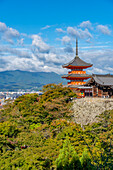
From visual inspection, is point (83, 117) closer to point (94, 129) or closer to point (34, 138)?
point (94, 129)

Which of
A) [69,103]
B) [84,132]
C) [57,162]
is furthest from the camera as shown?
[69,103]

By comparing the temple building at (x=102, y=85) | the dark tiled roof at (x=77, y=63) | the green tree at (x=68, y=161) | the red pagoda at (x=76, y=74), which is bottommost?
the green tree at (x=68, y=161)

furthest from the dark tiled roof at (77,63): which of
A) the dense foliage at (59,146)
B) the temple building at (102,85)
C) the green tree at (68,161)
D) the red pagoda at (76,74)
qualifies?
the green tree at (68,161)

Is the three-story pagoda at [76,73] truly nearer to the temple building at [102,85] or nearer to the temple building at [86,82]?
the temple building at [86,82]

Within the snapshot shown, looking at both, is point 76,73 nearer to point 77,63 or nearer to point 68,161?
point 77,63

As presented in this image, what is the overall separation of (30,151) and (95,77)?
17.0 metres

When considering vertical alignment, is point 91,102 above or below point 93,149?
above

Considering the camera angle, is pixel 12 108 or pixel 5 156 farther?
pixel 12 108

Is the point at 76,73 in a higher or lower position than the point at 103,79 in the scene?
higher

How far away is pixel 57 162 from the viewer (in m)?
15.9

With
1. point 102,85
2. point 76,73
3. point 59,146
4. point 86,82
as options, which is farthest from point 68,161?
point 76,73

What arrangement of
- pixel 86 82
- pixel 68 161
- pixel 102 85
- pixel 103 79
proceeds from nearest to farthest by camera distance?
pixel 68 161
pixel 102 85
pixel 103 79
pixel 86 82

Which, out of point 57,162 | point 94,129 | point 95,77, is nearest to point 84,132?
point 94,129

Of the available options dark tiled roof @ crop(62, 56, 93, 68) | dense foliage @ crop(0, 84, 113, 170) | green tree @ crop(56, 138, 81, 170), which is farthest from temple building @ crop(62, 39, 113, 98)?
green tree @ crop(56, 138, 81, 170)
